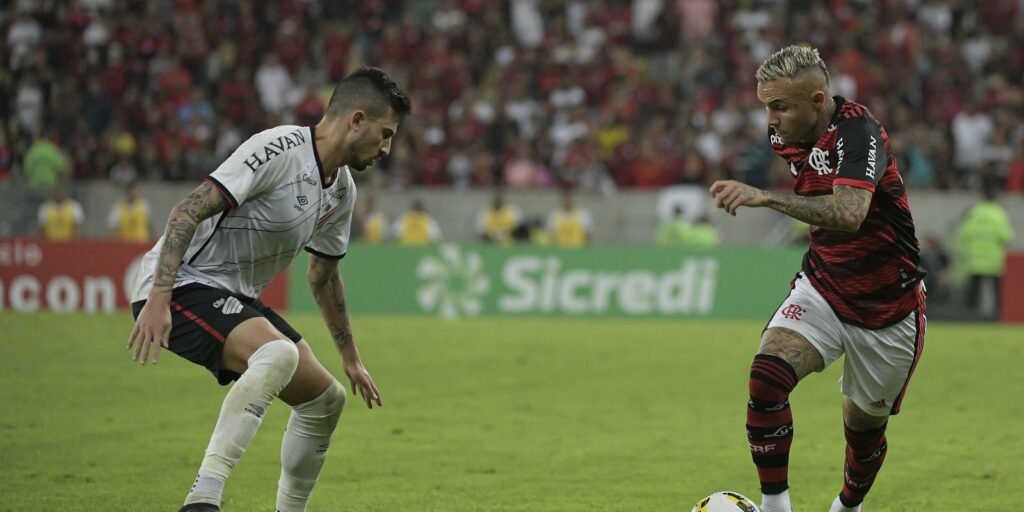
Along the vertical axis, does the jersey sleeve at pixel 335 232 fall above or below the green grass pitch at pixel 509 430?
above

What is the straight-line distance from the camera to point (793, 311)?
20.8 ft

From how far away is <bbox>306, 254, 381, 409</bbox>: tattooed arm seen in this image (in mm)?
6520

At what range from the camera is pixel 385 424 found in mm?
10133

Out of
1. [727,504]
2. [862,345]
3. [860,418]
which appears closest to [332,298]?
[727,504]

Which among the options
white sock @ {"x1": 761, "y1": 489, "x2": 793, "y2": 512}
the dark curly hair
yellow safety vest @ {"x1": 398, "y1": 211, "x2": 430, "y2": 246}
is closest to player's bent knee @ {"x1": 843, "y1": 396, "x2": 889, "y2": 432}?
white sock @ {"x1": 761, "y1": 489, "x2": 793, "y2": 512}

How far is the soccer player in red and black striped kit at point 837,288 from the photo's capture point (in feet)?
19.6

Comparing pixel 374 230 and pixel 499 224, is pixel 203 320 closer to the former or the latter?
pixel 499 224

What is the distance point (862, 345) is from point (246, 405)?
2910 mm

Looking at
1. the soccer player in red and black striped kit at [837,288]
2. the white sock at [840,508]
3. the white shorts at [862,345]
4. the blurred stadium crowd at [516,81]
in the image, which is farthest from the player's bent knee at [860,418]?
the blurred stadium crowd at [516,81]

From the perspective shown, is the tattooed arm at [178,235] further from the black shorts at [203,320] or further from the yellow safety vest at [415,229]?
the yellow safety vest at [415,229]

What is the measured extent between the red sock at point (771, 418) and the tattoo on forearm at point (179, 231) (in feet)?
8.47

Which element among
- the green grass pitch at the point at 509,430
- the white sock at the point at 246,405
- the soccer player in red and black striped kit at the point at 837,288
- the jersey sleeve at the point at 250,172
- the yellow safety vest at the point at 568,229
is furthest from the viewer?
the yellow safety vest at the point at 568,229

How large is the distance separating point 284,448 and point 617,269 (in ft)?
45.3

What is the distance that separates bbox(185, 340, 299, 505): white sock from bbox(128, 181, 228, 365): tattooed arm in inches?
14.7
